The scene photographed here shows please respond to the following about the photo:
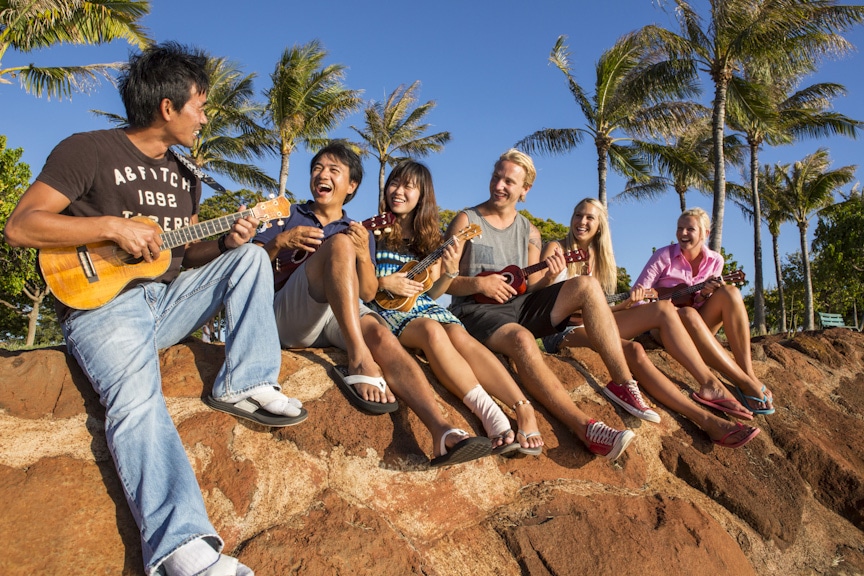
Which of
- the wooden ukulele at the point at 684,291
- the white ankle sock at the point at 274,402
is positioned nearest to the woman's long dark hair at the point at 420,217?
the white ankle sock at the point at 274,402

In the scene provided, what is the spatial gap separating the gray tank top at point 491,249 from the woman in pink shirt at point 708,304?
1.29m

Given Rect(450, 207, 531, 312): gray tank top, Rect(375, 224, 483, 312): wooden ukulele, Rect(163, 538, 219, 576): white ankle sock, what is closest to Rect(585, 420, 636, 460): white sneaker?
Rect(375, 224, 483, 312): wooden ukulele

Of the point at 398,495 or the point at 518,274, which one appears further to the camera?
the point at 518,274

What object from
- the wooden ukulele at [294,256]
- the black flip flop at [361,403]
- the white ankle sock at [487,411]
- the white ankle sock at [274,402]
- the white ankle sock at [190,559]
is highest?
the wooden ukulele at [294,256]

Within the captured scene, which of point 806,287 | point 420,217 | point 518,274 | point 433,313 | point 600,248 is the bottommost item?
point 806,287

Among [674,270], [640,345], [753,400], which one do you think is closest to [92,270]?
[640,345]

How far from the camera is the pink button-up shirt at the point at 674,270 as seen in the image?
5.59 m

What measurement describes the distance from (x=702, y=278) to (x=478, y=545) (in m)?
3.72

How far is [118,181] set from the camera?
296 centimetres

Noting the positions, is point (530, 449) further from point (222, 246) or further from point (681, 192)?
point (681, 192)

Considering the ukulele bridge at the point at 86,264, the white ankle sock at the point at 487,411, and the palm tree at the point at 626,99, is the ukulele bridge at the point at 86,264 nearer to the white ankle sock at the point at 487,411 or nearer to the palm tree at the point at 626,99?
the white ankle sock at the point at 487,411

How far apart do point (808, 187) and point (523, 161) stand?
83.0 feet

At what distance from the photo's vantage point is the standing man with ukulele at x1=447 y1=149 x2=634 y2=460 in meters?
3.63

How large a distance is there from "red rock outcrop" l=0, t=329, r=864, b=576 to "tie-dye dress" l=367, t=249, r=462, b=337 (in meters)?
0.39
